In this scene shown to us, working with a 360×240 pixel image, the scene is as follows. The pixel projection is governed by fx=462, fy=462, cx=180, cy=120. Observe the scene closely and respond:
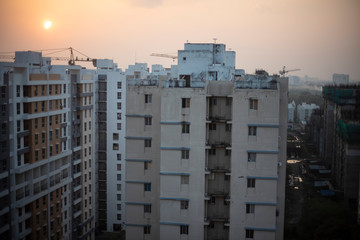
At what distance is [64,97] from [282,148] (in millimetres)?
15928

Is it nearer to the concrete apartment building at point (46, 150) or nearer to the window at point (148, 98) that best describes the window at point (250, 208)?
the window at point (148, 98)

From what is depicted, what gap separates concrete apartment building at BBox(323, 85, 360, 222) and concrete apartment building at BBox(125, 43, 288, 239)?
20.2m

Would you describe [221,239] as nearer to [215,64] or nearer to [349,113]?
[215,64]

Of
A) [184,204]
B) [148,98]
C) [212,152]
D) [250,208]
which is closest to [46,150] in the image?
[148,98]

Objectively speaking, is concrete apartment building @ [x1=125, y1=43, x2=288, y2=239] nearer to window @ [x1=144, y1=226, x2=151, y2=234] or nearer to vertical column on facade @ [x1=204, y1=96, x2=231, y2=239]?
vertical column on facade @ [x1=204, y1=96, x2=231, y2=239]

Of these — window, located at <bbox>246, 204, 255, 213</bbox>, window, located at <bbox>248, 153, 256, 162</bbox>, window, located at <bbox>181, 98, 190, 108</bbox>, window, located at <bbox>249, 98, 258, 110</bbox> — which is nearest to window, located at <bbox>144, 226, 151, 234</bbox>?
window, located at <bbox>246, 204, 255, 213</bbox>

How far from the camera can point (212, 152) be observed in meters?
14.7

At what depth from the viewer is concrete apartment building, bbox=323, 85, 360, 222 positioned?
40188mm

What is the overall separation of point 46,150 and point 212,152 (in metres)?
13.1

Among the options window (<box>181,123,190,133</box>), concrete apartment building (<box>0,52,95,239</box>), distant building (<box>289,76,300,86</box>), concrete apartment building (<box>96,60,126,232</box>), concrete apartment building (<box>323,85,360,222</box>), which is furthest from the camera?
distant building (<box>289,76,300,86</box>)

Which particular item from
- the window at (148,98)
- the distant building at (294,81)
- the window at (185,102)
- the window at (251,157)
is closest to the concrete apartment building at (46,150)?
the window at (148,98)

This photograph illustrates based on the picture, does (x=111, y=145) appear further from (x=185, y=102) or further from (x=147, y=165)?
(x=185, y=102)

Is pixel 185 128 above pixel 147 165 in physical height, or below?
above

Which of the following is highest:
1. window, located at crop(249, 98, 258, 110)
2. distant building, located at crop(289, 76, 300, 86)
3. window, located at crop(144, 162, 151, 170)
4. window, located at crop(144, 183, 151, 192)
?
distant building, located at crop(289, 76, 300, 86)
